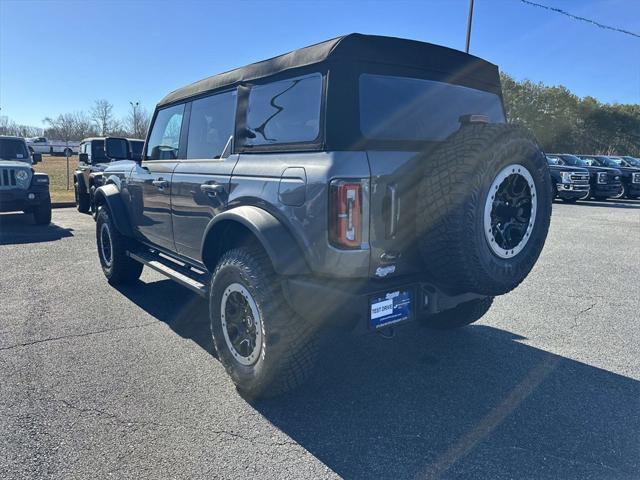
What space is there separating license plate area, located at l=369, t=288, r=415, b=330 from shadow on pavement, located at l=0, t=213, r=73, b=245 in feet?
24.9

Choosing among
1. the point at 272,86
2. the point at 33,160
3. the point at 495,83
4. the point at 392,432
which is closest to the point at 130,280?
the point at 272,86

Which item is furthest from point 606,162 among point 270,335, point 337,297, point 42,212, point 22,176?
point 270,335

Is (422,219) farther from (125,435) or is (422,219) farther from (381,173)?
(125,435)

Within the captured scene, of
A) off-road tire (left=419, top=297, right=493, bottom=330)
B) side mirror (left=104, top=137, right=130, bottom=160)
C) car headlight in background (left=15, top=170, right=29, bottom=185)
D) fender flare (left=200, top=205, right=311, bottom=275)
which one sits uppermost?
side mirror (left=104, top=137, right=130, bottom=160)

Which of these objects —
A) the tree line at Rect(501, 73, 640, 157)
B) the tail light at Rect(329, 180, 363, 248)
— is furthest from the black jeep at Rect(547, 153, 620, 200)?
the tree line at Rect(501, 73, 640, 157)

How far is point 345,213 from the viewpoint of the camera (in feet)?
7.98

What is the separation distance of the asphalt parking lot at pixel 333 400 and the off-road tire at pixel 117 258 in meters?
0.45

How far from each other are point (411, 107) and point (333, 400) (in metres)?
1.94

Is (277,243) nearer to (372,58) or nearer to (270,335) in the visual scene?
(270,335)

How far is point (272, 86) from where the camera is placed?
3029 millimetres

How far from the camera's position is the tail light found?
2412mm

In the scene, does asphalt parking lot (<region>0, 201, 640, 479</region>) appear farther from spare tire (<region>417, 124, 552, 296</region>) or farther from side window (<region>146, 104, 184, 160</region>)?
side window (<region>146, 104, 184, 160</region>)

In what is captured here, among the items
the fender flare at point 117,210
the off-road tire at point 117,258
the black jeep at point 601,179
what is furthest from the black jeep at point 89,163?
the black jeep at point 601,179

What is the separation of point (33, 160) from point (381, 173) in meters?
10.2
